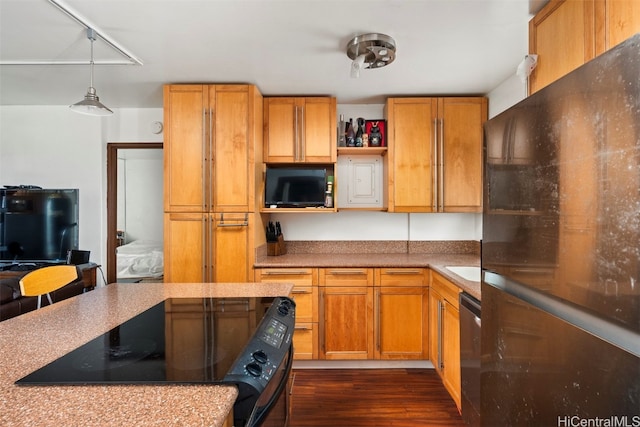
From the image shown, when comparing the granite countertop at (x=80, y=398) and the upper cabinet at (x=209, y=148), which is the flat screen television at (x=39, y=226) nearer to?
the upper cabinet at (x=209, y=148)

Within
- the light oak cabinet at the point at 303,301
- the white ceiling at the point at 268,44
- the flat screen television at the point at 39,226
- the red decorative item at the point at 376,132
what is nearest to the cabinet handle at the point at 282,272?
the light oak cabinet at the point at 303,301

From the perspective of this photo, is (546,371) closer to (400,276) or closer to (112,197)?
(400,276)

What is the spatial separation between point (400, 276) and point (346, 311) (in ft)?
1.80

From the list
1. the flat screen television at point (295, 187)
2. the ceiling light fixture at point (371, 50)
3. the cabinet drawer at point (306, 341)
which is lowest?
the cabinet drawer at point (306, 341)

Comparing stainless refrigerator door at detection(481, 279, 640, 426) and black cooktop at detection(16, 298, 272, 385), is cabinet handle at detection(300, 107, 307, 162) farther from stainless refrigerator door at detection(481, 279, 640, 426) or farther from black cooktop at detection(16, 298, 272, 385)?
stainless refrigerator door at detection(481, 279, 640, 426)

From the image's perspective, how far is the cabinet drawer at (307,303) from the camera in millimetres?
2639

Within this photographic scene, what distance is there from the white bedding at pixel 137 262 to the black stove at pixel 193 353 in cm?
343

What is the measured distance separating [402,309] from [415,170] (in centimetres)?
125

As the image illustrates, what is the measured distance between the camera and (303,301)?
264 cm

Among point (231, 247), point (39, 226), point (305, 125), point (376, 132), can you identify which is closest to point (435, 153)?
point (376, 132)

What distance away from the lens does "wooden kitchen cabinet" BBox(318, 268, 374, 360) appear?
265 centimetres

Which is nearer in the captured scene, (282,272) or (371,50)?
(371,50)

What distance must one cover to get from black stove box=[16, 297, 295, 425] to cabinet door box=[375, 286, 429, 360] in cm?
152

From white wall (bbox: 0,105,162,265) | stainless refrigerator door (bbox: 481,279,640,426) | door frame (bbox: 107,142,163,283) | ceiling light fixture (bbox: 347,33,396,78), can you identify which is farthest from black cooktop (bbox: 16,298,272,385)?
white wall (bbox: 0,105,162,265)
